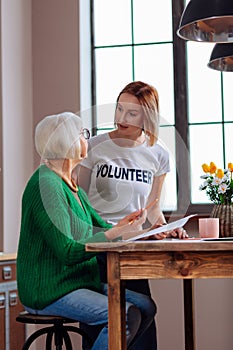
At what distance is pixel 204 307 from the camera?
441 centimetres

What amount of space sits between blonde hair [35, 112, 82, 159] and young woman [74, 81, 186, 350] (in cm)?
15

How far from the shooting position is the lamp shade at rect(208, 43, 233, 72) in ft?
10.5

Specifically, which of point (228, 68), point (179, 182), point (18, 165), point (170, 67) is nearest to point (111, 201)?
point (179, 182)

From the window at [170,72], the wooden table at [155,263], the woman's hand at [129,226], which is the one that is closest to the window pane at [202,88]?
the window at [170,72]

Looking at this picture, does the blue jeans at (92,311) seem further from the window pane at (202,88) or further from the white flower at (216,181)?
the window pane at (202,88)

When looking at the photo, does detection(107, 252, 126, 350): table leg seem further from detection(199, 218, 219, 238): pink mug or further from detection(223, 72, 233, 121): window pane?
detection(223, 72, 233, 121): window pane

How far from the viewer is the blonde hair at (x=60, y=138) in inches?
99.0

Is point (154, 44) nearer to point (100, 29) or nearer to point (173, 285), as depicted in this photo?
point (100, 29)

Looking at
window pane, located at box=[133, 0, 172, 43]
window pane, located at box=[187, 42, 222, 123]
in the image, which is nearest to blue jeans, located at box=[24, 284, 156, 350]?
window pane, located at box=[187, 42, 222, 123]

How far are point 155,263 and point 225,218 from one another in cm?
72

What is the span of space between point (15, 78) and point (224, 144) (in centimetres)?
138

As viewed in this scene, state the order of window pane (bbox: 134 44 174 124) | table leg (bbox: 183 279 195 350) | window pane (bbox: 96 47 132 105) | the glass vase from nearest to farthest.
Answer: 1. the glass vase
2. table leg (bbox: 183 279 195 350)
3. window pane (bbox: 134 44 174 124)
4. window pane (bbox: 96 47 132 105)

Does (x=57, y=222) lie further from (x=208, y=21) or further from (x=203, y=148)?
(x=203, y=148)

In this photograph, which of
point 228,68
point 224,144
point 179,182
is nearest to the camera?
point 179,182
